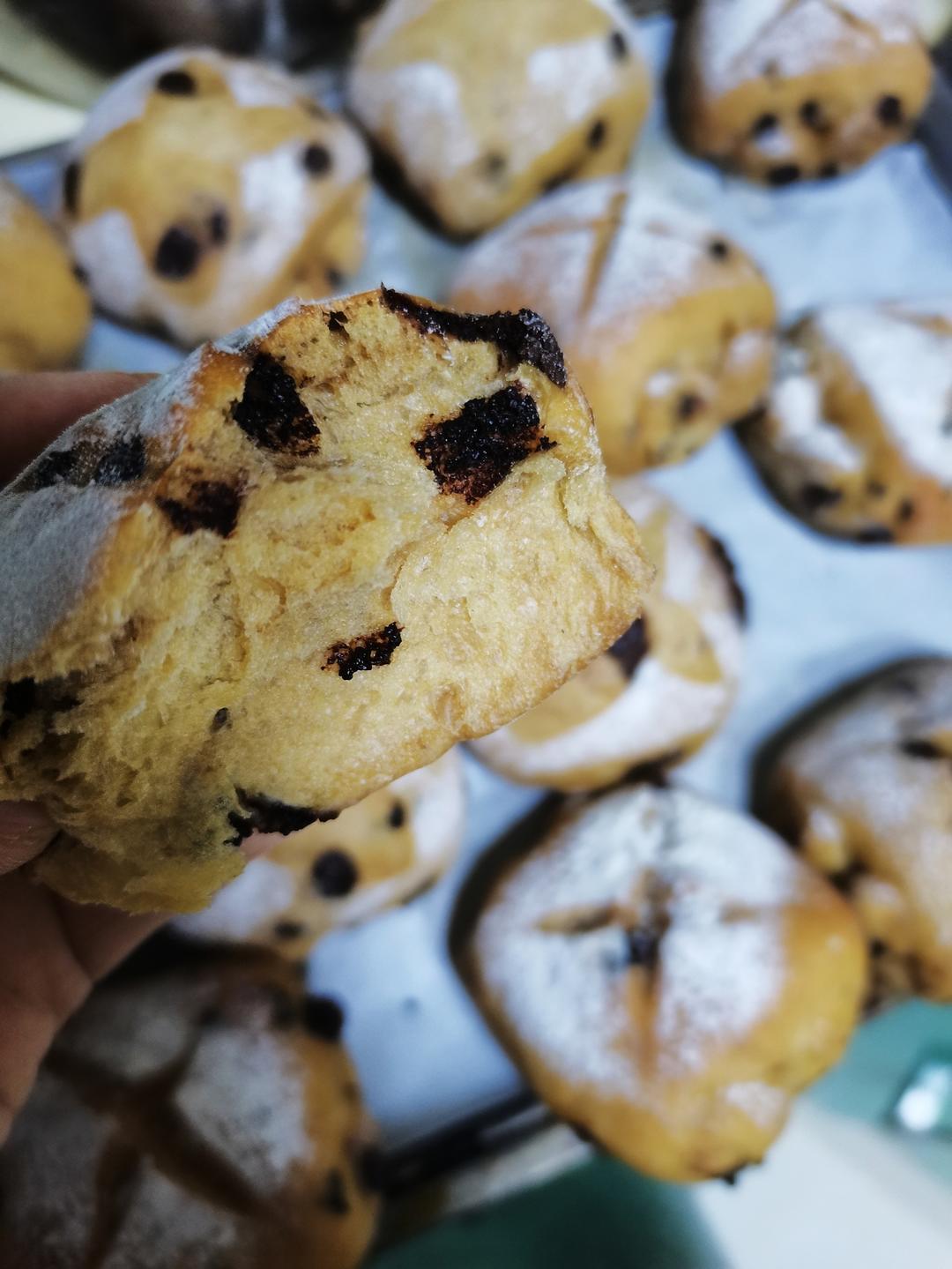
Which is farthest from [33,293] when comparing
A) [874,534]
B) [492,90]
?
[874,534]

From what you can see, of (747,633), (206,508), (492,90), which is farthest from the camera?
(747,633)

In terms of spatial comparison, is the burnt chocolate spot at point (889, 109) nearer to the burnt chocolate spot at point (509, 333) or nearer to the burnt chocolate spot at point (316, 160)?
the burnt chocolate spot at point (316, 160)

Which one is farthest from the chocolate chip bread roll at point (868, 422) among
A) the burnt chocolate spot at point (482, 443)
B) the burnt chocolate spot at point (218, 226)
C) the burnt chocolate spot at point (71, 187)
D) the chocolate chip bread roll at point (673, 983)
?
the burnt chocolate spot at point (71, 187)

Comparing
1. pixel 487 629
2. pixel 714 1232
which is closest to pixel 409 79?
pixel 487 629

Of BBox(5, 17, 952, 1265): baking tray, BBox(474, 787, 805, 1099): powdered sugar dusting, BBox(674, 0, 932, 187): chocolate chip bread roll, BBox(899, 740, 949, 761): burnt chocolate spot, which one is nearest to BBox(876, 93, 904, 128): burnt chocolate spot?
BBox(674, 0, 932, 187): chocolate chip bread roll

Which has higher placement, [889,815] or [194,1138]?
[194,1138]

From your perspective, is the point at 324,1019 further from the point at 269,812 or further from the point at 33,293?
the point at 33,293

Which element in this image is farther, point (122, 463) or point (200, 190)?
point (200, 190)
